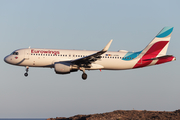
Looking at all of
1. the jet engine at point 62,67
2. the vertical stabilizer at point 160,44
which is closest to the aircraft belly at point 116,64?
the vertical stabilizer at point 160,44

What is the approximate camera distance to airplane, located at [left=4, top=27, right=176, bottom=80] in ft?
150

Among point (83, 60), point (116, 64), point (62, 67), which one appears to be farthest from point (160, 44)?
point (62, 67)

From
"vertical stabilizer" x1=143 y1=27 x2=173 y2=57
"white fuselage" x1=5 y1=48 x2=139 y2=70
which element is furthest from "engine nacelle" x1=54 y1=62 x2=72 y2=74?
"vertical stabilizer" x1=143 y1=27 x2=173 y2=57

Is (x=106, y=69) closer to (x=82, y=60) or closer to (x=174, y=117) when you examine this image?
(x=82, y=60)

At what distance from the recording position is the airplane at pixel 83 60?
45.6 m

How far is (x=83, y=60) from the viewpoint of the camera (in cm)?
4475

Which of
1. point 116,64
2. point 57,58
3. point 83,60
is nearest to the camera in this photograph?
point 83,60

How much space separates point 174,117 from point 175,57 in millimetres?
20061

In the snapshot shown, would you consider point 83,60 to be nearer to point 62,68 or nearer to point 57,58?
point 62,68

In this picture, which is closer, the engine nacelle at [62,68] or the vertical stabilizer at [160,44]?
the engine nacelle at [62,68]

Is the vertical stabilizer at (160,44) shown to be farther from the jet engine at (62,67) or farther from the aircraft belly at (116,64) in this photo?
the jet engine at (62,67)

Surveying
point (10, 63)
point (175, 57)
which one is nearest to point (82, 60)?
point (10, 63)

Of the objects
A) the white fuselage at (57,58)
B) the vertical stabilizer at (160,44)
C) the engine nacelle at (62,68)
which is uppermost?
the vertical stabilizer at (160,44)

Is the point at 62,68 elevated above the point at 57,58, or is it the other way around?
the point at 57,58
